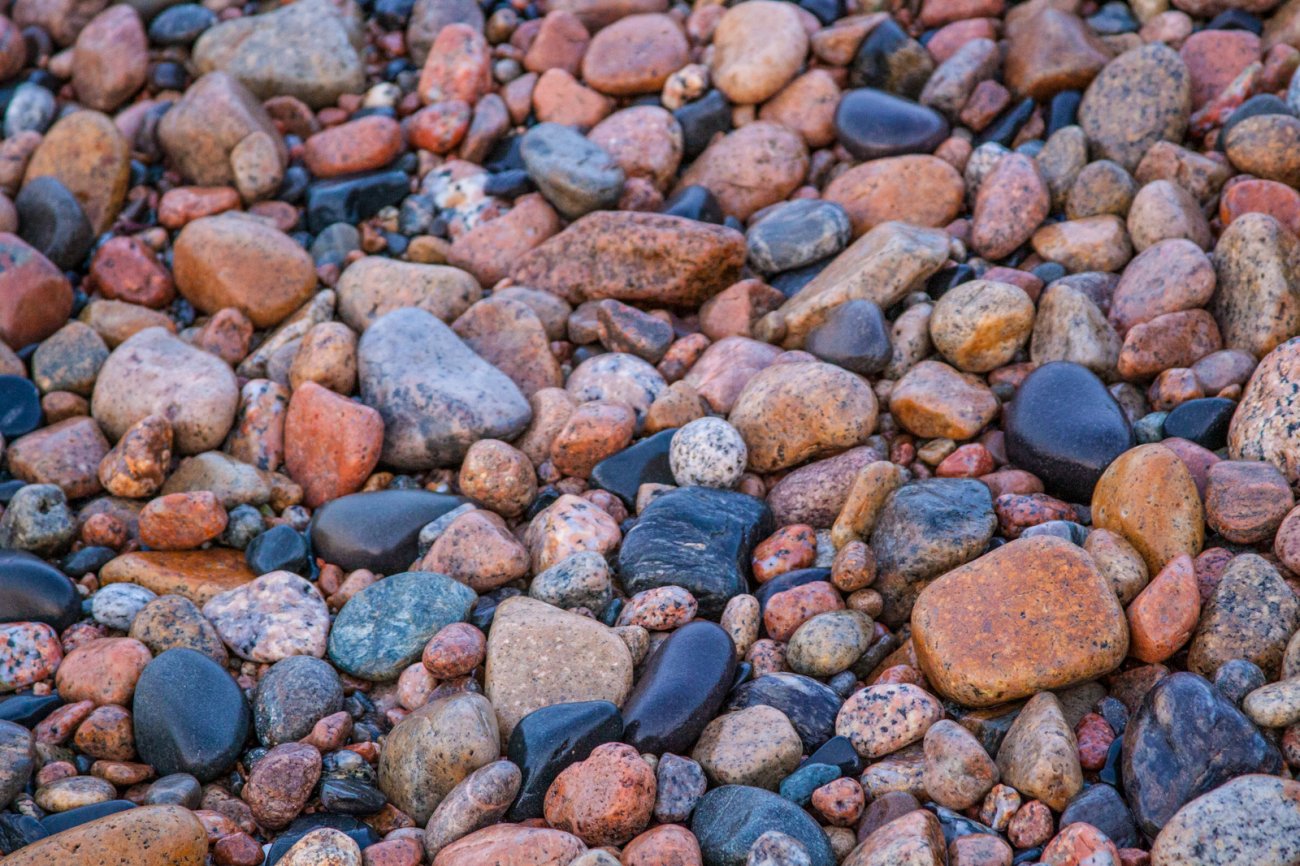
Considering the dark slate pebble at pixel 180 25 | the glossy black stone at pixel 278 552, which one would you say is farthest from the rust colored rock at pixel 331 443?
the dark slate pebble at pixel 180 25

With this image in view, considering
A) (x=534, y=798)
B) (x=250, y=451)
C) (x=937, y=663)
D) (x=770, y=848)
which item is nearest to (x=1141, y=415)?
(x=937, y=663)

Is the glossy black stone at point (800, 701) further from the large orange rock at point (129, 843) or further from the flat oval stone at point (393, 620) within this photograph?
the large orange rock at point (129, 843)

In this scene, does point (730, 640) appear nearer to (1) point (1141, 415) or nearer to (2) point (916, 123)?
(1) point (1141, 415)

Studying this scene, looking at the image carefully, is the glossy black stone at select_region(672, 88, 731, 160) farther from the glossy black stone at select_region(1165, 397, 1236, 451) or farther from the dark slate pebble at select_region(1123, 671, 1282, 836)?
the dark slate pebble at select_region(1123, 671, 1282, 836)

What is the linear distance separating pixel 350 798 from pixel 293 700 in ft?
1.77

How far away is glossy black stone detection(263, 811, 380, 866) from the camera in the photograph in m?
3.55

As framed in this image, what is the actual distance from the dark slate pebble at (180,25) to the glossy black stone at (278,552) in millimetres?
4377

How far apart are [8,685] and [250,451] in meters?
1.51

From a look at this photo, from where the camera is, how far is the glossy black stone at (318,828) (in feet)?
11.6

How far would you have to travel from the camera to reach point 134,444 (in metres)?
4.91

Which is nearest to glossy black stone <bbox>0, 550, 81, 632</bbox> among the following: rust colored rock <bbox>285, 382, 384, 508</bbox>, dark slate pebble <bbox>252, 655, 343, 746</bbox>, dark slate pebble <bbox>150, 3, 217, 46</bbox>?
dark slate pebble <bbox>252, 655, 343, 746</bbox>

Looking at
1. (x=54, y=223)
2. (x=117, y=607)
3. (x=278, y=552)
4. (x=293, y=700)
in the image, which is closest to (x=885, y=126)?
(x=278, y=552)

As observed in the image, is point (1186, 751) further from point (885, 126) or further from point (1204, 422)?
point (885, 126)

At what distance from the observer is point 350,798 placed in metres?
3.65
